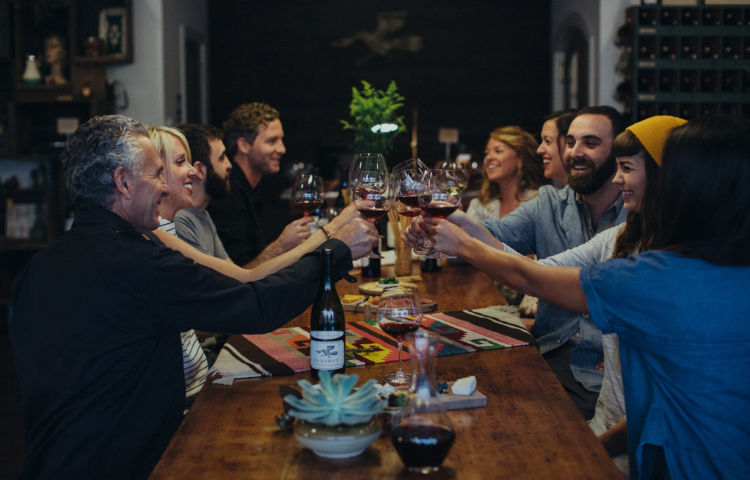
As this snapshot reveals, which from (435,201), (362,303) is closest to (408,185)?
(435,201)

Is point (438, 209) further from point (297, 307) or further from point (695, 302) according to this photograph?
point (695, 302)

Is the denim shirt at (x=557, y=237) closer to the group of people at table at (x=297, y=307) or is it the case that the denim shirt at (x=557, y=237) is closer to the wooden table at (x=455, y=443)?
the group of people at table at (x=297, y=307)

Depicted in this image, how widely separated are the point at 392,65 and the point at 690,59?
372cm

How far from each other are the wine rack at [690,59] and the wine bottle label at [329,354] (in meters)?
4.12

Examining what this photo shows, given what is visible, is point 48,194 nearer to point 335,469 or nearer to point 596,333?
point 596,333

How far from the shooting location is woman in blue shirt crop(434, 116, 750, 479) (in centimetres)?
136

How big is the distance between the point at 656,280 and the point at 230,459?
86 cm

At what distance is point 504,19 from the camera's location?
791cm

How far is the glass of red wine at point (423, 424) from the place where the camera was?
3.70 feet

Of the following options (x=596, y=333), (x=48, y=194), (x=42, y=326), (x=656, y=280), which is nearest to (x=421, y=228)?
(x=596, y=333)

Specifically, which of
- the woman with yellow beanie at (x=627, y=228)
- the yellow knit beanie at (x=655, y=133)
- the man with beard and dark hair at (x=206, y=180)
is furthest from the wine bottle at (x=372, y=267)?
the yellow knit beanie at (x=655, y=133)

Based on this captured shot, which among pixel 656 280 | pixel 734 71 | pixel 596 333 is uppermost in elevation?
pixel 734 71

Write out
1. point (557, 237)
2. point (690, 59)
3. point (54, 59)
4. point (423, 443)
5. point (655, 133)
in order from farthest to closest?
point (54, 59) < point (690, 59) < point (557, 237) < point (655, 133) < point (423, 443)

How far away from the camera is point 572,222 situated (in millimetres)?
2736
